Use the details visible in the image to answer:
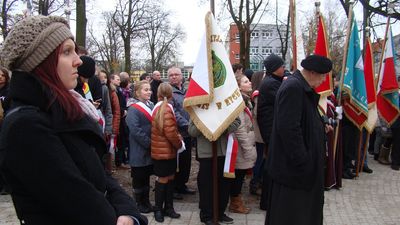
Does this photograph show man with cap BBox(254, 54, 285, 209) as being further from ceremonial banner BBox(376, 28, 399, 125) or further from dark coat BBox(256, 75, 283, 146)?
ceremonial banner BBox(376, 28, 399, 125)

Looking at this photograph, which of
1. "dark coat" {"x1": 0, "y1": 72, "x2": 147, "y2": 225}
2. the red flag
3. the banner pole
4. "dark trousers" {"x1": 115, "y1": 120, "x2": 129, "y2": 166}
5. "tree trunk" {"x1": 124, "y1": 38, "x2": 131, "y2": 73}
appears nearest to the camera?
"dark coat" {"x1": 0, "y1": 72, "x2": 147, "y2": 225}

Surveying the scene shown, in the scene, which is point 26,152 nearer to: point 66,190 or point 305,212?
point 66,190

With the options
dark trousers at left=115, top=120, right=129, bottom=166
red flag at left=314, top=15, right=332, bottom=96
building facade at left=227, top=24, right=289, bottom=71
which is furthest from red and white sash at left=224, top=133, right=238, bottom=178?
building facade at left=227, top=24, right=289, bottom=71

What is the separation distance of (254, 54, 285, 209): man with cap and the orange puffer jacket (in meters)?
1.33

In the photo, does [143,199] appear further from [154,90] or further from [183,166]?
[154,90]

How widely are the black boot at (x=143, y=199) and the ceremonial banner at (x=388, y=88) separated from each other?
599 centimetres

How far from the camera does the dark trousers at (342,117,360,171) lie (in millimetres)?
7941

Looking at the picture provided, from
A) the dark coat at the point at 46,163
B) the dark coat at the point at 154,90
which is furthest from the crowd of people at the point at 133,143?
the dark coat at the point at 154,90

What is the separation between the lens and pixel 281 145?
12.0 ft

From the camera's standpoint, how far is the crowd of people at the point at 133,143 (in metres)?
1.48

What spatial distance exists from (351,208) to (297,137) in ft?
9.96

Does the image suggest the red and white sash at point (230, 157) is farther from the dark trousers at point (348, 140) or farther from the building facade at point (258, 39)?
the building facade at point (258, 39)

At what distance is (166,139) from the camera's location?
5070 mm

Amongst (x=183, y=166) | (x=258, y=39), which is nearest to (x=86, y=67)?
(x=183, y=166)
